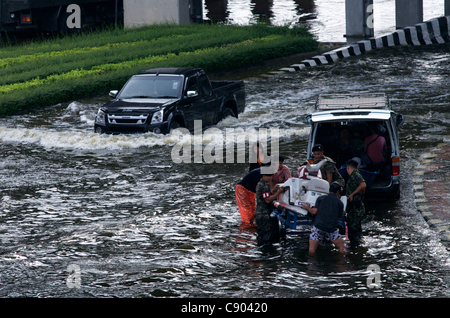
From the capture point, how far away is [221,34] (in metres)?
30.6

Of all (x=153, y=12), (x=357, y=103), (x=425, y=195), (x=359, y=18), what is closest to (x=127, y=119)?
(x=357, y=103)

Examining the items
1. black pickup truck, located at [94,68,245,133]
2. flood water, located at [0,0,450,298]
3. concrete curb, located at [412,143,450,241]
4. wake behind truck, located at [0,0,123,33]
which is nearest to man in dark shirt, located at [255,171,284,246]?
flood water, located at [0,0,450,298]

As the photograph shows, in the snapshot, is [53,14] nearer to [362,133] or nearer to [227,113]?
[227,113]

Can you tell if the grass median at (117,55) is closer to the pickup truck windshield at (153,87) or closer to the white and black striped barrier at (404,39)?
the white and black striped barrier at (404,39)

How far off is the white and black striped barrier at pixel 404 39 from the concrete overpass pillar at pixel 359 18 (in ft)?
4.18

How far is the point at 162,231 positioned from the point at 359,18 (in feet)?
75.9

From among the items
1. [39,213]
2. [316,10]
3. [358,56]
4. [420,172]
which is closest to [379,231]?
[420,172]

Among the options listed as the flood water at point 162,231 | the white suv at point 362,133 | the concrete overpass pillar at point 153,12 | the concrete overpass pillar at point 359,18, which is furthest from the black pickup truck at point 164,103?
the concrete overpass pillar at point 153,12

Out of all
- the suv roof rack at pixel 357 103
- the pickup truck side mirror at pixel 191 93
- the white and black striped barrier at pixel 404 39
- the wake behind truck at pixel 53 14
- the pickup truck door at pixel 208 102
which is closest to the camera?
the suv roof rack at pixel 357 103

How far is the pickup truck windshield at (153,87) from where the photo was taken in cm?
1587

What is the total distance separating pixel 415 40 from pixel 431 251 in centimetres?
2306

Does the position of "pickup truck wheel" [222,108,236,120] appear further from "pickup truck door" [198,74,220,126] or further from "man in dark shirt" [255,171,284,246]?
"man in dark shirt" [255,171,284,246]

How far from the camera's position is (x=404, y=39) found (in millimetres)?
29719

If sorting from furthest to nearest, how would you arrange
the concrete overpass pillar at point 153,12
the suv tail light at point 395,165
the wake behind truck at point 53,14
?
the concrete overpass pillar at point 153,12 < the wake behind truck at point 53,14 < the suv tail light at point 395,165
